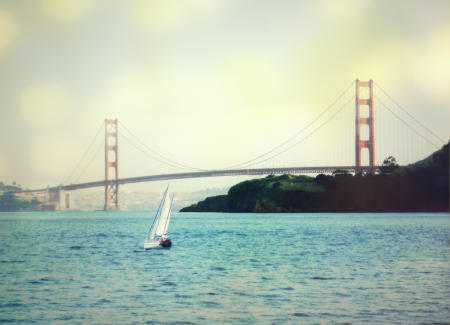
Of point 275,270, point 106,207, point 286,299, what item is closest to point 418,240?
A: point 275,270

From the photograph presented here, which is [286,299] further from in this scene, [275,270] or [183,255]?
[183,255]

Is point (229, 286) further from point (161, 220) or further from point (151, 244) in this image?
point (151, 244)

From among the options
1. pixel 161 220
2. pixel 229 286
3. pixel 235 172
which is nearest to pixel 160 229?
pixel 161 220

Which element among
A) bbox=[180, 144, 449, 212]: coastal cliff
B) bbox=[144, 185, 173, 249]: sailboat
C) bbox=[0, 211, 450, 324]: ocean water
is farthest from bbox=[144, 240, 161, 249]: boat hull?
bbox=[180, 144, 449, 212]: coastal cliff

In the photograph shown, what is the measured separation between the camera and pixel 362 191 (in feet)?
398

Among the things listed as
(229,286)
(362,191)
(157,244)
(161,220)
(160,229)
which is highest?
(362,191)

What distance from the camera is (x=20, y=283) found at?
24812mm

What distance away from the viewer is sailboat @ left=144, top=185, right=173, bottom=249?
40050 millimetres

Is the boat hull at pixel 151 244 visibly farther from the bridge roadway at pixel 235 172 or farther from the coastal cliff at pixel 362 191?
the coastal cliff at pixel 362 191

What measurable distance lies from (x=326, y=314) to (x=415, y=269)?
38.2 feet

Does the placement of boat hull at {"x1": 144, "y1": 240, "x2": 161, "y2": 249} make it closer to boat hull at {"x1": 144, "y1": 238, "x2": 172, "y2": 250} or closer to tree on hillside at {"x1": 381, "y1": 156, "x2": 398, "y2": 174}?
boat hull at {"x1": 144, "y1": 238, "x2": 172, "y2": 250}

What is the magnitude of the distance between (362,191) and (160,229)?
85594mm

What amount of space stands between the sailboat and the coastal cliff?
83085 millimetres

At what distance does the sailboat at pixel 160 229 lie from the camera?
40050mm
